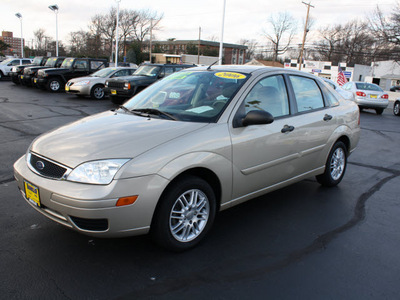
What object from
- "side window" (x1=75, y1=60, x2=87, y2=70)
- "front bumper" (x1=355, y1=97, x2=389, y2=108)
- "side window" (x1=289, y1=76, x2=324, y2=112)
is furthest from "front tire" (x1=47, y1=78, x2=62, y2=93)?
"side window" (x1=289, y1=76, x2=324, y2=112)

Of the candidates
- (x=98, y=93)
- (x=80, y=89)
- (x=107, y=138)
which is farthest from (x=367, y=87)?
(x=107, y=138)

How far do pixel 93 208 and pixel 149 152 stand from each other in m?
0.60

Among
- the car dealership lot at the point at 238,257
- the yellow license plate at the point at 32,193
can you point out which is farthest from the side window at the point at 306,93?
the yellow license plate at the point at 32,193

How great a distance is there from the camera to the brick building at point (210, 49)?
8012cm

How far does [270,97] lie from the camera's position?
385 cm

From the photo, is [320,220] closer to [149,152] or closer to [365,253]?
[365,253]

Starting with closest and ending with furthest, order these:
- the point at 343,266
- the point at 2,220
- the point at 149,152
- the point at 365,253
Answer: the point at 149,152
the point at 343,266
the point at 365,253
the point at 2,220

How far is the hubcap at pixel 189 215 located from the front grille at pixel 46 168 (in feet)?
3.19

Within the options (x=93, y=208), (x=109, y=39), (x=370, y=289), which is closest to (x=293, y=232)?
(x=370, y=289)

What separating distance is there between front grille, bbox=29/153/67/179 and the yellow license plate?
14cm

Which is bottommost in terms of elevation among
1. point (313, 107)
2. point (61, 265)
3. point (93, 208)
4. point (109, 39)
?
point (61, 265)

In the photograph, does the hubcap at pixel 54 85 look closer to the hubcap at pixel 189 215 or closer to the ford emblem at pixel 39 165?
the ford emblem at pixel 39 165

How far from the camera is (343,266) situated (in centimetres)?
298

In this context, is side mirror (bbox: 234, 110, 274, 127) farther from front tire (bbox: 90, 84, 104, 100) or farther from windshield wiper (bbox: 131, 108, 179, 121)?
front tire (bbox: 90, 84, 104, 100)
